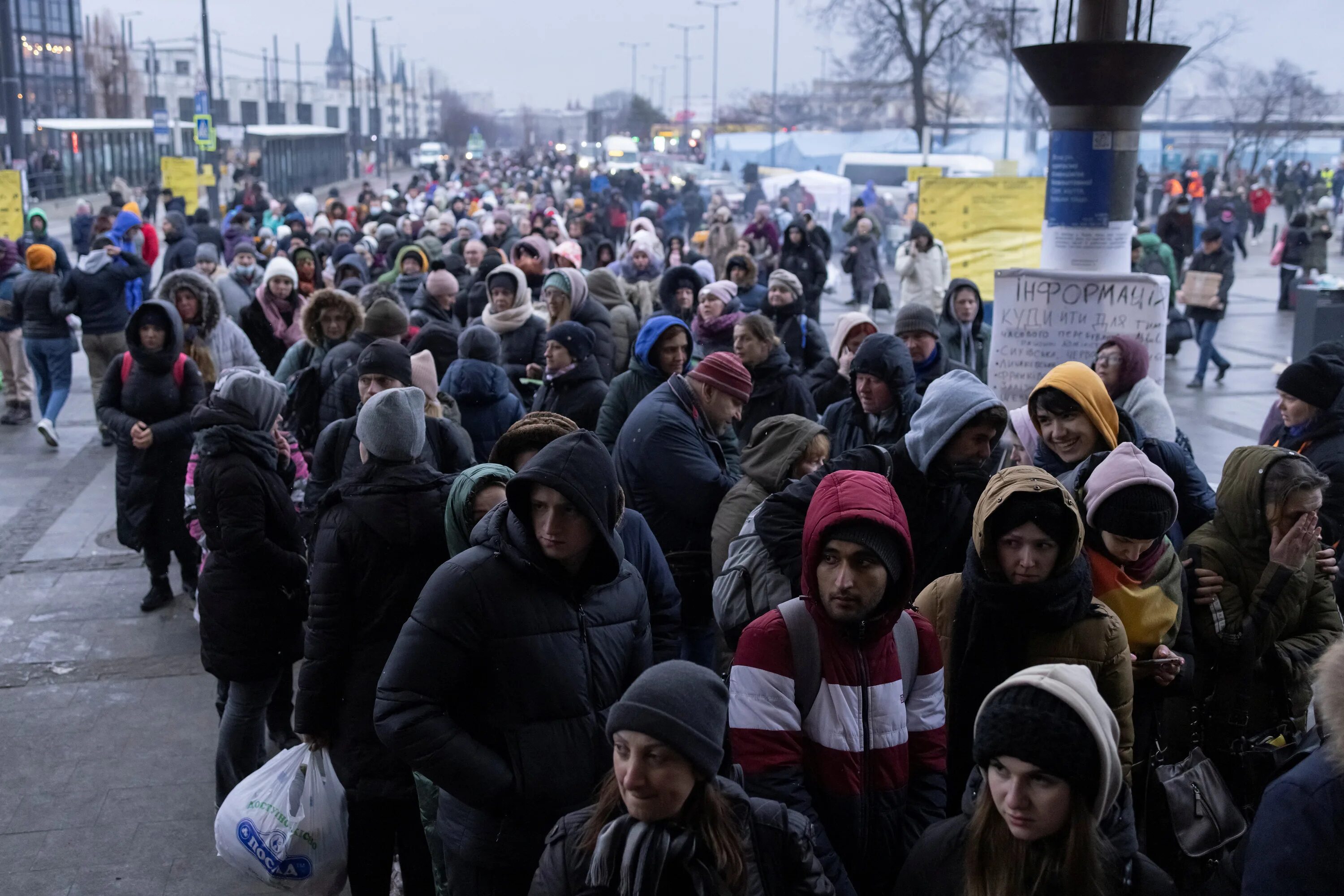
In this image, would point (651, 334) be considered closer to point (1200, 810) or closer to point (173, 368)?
point (173, 368)

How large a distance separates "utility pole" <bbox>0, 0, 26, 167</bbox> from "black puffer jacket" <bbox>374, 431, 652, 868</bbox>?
21006 mm

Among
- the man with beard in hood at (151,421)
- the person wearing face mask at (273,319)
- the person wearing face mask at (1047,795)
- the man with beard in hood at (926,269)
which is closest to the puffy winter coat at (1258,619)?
the person wearing face mask at (1047,795)

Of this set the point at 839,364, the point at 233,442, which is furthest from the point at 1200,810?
the point at 839,364

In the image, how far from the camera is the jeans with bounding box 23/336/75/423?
1166cm

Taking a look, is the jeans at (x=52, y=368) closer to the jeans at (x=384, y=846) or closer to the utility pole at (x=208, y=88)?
the jeans at (x=384, y=846)

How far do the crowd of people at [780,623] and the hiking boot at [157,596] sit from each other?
1.66 metres

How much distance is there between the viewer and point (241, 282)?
42.0 ft

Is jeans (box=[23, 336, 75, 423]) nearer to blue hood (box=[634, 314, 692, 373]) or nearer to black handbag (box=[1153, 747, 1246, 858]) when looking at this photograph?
blue hood (box=[634, 314, 692, 373])

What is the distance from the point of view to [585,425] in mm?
6660

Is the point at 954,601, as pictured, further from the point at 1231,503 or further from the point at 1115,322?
the point at 1115,322

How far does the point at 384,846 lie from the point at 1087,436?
8.99ft

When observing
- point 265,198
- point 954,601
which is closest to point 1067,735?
point 954,601

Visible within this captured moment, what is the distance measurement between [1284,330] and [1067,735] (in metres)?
19.3

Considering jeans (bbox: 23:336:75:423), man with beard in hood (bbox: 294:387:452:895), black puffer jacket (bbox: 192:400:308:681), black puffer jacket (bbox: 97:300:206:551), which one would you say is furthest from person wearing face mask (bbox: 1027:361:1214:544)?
jeans (bbox: 23:336:75:423)
